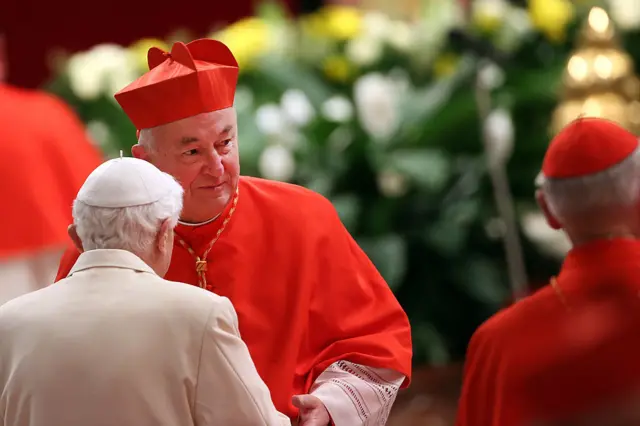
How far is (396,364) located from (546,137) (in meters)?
3.63

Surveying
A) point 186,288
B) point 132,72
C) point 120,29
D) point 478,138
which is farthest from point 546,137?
point 186,288

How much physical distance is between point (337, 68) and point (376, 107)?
0.65 metres

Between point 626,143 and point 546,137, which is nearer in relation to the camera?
point 626,143

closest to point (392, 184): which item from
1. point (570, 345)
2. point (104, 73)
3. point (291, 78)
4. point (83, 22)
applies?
point (291, 78)

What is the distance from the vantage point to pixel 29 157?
677cm

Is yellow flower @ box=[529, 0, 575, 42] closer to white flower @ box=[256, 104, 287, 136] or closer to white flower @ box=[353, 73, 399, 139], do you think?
white flower @ box=[353, 73, 399, 139]

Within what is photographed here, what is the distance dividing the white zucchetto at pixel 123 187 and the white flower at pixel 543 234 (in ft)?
13.3

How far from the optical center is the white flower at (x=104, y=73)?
741 centimetres

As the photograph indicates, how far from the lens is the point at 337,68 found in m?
7.28

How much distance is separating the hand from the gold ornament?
359cm

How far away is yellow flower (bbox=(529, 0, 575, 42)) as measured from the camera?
747cm

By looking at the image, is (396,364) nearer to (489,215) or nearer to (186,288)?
→ (186,288)

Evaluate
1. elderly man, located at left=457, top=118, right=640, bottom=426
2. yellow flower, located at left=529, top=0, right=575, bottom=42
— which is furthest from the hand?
yellow flower, located at left=529, top=0, right=575, bottom=42

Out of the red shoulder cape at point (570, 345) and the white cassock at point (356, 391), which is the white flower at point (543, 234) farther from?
the red shoulder cape at point (570, 345)
